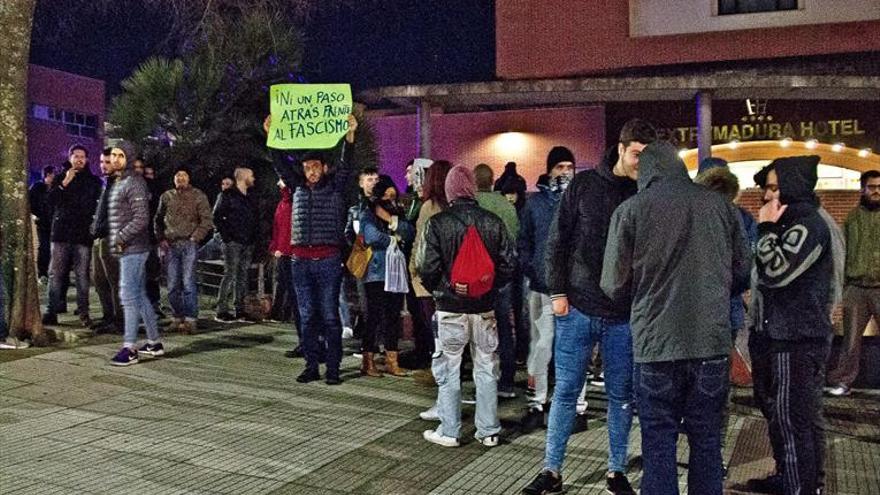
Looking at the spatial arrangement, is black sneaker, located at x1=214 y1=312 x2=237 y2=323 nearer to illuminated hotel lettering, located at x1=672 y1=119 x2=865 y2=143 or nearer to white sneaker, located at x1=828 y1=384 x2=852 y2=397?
white sneaker, located at x1=828 y1=384 x2=852 y2=397

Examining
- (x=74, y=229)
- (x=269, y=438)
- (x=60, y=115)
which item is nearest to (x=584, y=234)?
(x=269, y=438)

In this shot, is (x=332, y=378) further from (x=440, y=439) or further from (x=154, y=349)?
(x=154, y=349)

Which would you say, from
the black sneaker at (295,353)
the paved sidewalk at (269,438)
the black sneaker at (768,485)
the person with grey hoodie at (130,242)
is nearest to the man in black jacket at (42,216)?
the person with grey hoodie at (130,242)

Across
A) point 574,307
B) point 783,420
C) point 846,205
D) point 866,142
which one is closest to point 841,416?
point 783,420

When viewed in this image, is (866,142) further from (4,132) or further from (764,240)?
(4,132)

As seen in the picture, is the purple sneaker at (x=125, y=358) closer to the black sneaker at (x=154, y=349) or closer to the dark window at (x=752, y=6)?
the black sneaker at (x=154, y=349)

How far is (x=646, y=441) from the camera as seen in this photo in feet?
13.1

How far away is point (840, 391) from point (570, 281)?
4.21 meters

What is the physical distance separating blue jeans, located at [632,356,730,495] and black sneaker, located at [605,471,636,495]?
2.86 ft

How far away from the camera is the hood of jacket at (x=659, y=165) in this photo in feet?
13.3

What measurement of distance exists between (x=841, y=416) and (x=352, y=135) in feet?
16.0

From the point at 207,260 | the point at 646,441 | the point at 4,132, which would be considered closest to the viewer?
the point at 646,441

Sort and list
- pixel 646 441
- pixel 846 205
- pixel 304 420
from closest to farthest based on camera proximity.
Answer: pixel 646 441, pixel 304 420, pixel 846 205

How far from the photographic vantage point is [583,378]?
488cm
